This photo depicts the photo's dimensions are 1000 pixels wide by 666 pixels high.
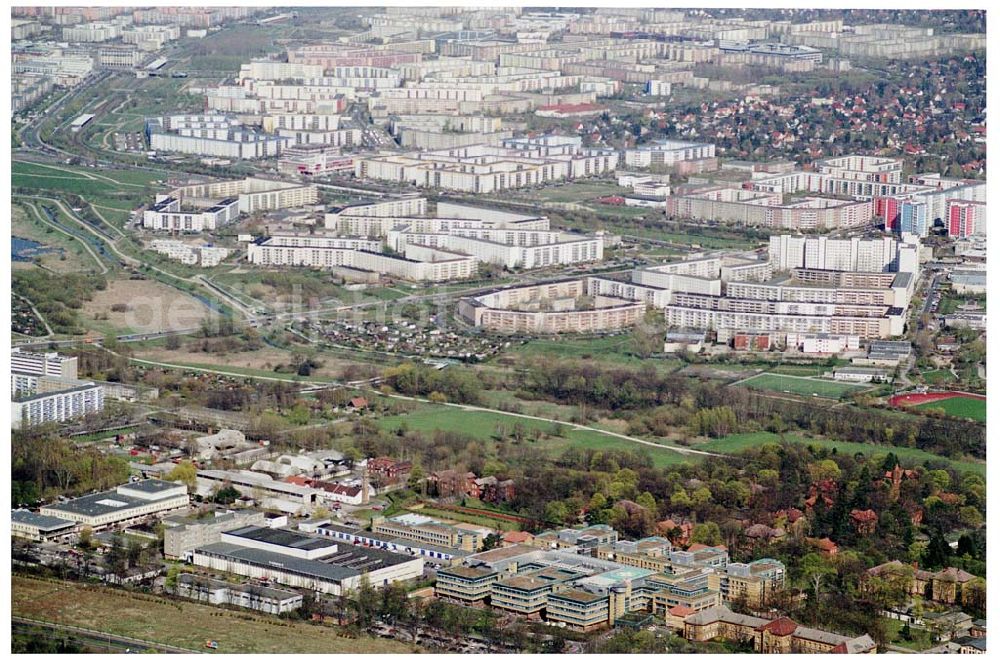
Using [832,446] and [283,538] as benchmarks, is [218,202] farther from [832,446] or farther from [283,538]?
[283,538]

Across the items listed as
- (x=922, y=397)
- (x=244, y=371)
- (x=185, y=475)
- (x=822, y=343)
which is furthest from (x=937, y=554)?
(x=244, y=371)

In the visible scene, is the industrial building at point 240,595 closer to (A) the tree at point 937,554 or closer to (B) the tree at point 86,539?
(B) the tree at point 86,539

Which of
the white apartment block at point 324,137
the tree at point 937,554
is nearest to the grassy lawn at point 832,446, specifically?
the tree at point 937,554

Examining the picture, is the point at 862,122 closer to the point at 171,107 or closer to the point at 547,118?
the point at 547,118

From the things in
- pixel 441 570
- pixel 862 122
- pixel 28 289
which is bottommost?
pixel 441 570

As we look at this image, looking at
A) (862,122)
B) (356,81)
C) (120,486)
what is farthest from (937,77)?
(120,486)
